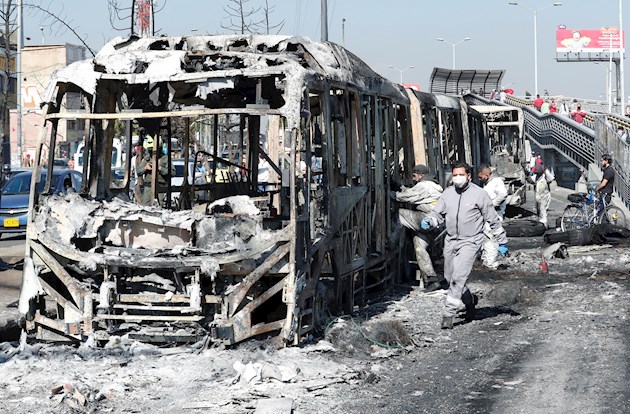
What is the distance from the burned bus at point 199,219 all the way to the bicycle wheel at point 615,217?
10498mm

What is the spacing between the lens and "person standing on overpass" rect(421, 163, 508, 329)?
11.1 metres

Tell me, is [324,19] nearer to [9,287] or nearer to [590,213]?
[590,213]

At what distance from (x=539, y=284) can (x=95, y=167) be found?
6.61 m

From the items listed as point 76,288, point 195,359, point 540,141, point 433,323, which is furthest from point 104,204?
point 540,141

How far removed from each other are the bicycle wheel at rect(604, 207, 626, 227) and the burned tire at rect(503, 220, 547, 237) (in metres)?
1.61

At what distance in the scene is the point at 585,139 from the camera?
37.8 metres

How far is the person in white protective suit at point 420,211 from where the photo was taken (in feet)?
44.9

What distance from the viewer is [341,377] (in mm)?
8508

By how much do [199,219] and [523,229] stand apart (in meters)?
13.5

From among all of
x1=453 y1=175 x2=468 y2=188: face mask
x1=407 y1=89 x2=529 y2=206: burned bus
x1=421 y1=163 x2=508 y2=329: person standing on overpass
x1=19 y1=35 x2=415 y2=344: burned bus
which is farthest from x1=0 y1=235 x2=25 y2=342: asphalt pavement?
x1=407 y1=89 x2=529 y2=206: burned bus

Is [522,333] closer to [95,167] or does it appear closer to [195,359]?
[195,359]

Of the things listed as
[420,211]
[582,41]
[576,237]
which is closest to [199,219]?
[420,211]

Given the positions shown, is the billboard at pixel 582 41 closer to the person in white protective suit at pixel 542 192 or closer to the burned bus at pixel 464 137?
the burned bus at pixel 464 137

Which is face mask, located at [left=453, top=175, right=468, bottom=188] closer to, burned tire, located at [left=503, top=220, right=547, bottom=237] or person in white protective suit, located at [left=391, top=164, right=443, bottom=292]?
person in white protective suit, located at [left=391, top=164, right=443, bottom=292]
